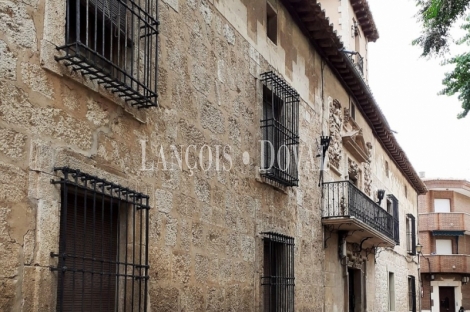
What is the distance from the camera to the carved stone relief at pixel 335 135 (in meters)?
12.6

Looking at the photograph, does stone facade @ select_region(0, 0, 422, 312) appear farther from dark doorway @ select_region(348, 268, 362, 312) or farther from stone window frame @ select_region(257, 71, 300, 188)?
dark doorway @ select_region(348, 268, 362, 312)

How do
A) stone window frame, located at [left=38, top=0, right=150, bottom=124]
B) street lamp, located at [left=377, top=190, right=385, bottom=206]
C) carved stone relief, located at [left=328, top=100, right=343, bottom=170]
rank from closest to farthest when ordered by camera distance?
stone window frame, located at [left=38, top=0, right=150, bottom=124] → carved stone relief, located at [left=328, top=100, right=343, bottom=170] → street lamp, located at [left=377, top=190, right=385, bottom=206]

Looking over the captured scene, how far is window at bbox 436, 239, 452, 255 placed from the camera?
35969 millimetres

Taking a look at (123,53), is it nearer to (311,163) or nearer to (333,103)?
(311,163)

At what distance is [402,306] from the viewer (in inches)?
835

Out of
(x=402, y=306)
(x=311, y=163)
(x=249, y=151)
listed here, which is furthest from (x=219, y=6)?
(x=402, y=306)

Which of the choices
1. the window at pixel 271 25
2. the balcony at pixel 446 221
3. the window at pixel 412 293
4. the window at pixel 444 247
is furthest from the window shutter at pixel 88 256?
the window at pixel 444 247

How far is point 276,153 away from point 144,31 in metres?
3.62

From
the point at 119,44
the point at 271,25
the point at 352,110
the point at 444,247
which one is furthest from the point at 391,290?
the point at 444,247

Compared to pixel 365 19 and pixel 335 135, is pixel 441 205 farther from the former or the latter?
pixel 335 135

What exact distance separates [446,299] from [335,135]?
26041 mm

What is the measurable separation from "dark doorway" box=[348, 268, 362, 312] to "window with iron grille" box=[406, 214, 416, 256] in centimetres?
912

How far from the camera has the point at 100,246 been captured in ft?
18.0

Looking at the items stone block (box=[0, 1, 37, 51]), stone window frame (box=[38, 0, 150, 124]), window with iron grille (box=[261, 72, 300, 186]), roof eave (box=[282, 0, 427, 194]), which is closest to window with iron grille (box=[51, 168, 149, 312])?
stone window frame (box=[38, 0, 150, 124])
